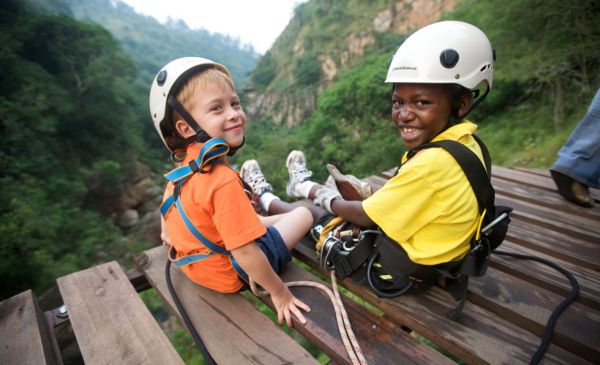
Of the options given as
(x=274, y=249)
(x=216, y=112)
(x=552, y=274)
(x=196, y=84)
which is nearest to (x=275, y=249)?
(x=274, y=249)

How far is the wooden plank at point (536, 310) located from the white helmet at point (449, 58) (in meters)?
1.19

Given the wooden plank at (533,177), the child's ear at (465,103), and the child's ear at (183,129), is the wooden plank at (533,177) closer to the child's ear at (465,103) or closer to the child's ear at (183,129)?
the child's ear at (465,103)

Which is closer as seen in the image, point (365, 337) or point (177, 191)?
point (365, 337)

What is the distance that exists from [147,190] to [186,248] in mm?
17836

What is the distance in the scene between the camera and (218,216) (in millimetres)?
1350

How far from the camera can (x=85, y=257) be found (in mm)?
8562

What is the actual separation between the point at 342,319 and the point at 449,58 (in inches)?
57.7

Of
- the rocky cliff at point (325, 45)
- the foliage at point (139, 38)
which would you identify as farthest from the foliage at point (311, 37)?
the foliage at point (139, 38)

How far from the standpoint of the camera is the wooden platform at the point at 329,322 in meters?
1.32

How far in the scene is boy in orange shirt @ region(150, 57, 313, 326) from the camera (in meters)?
1.36

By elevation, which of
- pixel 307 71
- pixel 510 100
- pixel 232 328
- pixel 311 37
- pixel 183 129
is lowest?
pixel 510 100

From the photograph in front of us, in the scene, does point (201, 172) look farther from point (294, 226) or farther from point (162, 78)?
point (294, 226)

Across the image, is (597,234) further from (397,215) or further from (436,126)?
(397,215)

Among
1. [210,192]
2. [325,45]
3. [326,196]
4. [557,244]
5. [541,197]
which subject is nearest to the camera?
[210,192]
